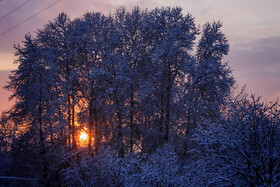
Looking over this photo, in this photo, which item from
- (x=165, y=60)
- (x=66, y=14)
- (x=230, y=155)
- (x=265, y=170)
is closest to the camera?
(x=265, y=170)

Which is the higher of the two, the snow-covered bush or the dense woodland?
the dense woodland

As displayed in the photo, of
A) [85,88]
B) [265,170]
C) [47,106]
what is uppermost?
[85,88]

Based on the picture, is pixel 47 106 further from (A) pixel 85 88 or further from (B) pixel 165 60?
(B) pixel 165 60

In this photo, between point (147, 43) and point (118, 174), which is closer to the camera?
point (118, 174)

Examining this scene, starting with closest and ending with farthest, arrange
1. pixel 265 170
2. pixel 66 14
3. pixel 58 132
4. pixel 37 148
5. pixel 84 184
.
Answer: pixel 265 170 < pixel 84 184 < pixel 37 148 < pixel 58 132 < pixel 66 14

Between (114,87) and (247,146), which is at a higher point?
(114,87)

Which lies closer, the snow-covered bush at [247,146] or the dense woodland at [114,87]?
the snow-covered bush at [247,146]

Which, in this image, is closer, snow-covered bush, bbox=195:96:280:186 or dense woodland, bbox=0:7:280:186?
snow-covered bush, bbox=195:96:280:186

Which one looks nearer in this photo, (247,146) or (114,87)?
(247,146)

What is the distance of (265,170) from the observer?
9.02m

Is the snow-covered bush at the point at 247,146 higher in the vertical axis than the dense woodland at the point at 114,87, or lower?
lower

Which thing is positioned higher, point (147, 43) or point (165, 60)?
point (147, 43)

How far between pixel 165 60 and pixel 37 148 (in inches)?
435

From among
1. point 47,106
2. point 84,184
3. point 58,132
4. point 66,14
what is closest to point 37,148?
point 58,132
